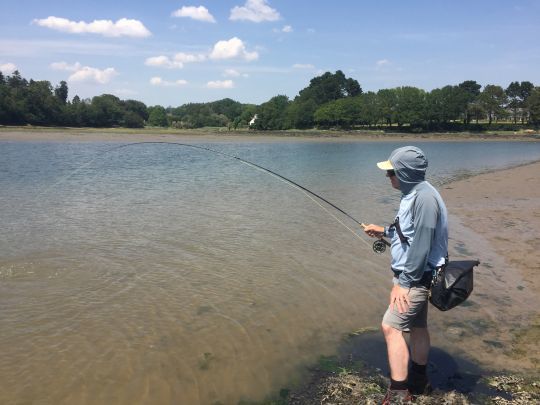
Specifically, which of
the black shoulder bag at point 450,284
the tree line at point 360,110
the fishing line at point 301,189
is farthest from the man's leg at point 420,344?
the tree line at point 360,110

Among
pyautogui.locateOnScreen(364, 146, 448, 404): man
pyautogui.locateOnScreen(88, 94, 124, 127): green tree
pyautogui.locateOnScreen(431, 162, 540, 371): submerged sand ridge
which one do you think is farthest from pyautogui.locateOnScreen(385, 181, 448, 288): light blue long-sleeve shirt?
pyautogui.locateOnScreen(88, 94, 124, 127): green tree

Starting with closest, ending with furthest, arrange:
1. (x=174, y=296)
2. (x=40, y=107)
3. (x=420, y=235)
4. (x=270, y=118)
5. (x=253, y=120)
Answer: (x=420, y=235)
(x=174, y=296)
(x=40, y=107)
(x=270, y=118)
(x=253, y=120)

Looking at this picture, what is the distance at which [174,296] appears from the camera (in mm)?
6867

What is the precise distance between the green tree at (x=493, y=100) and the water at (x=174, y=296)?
110327 mm

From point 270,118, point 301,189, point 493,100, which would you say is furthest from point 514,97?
point 301,189

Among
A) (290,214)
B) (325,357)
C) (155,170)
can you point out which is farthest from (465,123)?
(325,357)

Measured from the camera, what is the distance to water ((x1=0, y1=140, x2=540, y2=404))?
4711 millimetres

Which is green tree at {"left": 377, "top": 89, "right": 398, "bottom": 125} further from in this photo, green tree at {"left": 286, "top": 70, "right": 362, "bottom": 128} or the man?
the man

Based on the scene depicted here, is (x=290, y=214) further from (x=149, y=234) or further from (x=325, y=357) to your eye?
(x=325, y=357)

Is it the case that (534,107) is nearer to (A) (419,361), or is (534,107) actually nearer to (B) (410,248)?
(A) (419,361)

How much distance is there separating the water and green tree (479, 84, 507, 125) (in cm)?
11033

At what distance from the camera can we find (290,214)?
13.4 m

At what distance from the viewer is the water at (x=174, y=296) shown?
471 cm

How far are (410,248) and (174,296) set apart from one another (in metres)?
4.36
